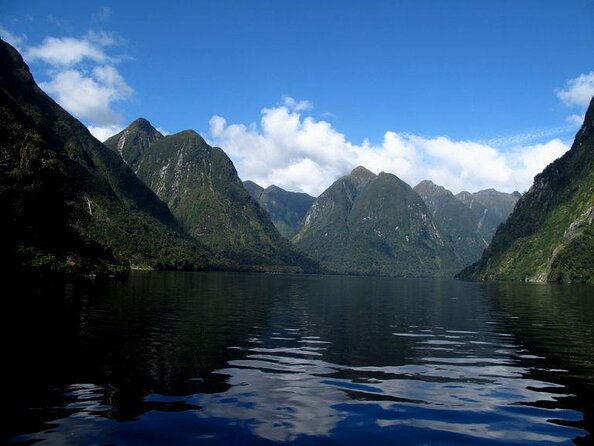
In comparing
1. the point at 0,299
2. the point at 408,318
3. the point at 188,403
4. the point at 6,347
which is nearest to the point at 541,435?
the point at 188,403

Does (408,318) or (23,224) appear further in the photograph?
(23,224)

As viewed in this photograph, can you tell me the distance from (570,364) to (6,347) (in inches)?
1318

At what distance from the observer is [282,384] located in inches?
918

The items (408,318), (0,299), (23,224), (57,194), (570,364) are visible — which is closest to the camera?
(570,364)

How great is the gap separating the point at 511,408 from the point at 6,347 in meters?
26.5

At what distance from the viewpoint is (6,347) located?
93.0ft

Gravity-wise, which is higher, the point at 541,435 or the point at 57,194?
the point at 57,194

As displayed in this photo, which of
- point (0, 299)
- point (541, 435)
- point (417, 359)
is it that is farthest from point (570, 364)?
point (0, 299)

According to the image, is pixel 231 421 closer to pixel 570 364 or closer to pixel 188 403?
pixel 188 403

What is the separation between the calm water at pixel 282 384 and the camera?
16375 millimetres

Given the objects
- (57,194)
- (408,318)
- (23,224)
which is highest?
(57,194)

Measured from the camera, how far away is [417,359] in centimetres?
3181

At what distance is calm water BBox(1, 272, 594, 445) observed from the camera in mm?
16375

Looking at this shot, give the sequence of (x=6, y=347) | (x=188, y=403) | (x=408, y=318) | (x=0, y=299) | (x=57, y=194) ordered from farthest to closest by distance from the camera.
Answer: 1. (x=57, y=194)
2. (x=408, y=318)
3. (x=0, y=299)
4. (x=6, y=347)
5. (x=188, y=403)
